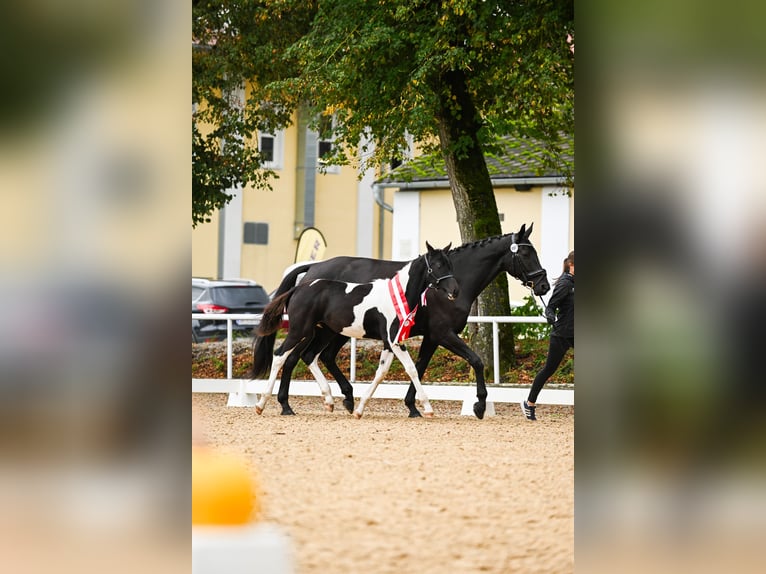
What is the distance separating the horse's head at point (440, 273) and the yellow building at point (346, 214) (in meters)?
14.5

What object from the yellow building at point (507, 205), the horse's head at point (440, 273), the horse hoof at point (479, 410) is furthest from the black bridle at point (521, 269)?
the yellow building at point (507, 205)

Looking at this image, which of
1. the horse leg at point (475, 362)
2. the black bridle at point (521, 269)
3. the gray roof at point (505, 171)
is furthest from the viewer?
the gray roof at point (505, 171)

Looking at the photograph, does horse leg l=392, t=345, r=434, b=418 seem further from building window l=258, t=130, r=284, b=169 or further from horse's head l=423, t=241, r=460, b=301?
building window l=258, t=130, r=284, b=169

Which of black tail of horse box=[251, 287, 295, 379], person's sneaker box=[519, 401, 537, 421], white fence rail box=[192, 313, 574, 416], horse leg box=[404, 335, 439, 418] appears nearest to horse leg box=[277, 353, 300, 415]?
black tail of horse box=[251, 287, 295, 379]

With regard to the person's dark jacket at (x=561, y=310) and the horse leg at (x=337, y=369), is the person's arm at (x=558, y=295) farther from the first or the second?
the horse leg at (x=337, y=369)

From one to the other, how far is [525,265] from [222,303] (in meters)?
14.5

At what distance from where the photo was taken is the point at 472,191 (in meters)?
17.3

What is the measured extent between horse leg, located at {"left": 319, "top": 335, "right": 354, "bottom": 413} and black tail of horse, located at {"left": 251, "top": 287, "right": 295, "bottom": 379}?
673mm

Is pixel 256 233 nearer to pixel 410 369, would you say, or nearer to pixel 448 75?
pixel 448 75

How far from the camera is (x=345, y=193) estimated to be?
3969cm

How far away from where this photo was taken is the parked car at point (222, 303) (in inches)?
1006
